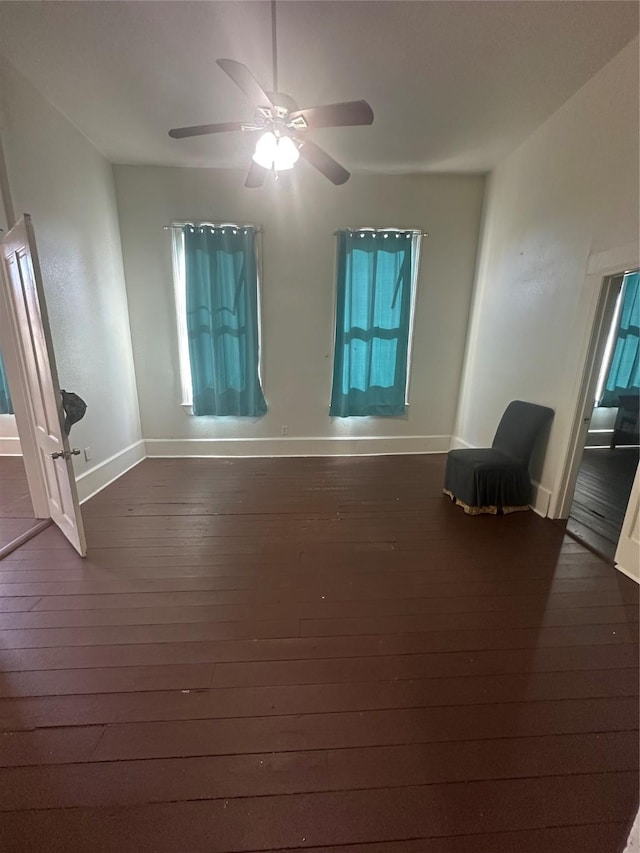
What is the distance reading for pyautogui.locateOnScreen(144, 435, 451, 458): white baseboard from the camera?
4.28 metres

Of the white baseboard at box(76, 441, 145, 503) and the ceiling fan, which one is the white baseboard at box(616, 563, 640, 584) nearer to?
the ceiling fan

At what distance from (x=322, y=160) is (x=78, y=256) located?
7.52ft

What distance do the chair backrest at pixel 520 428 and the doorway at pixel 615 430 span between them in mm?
685

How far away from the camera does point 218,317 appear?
151 inches

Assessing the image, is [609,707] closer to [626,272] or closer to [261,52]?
[626,272]

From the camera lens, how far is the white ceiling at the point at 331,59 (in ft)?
6.27

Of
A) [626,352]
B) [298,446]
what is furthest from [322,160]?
[626,352]

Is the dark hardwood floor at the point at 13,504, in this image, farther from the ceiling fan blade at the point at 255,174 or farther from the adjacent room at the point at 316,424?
the ceiling fan blade at the point at 255,174

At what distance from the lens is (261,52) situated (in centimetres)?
218

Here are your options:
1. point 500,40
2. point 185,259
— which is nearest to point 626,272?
point 500,40

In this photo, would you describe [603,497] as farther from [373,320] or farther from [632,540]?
[373,320]

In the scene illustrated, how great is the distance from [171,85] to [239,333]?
2.00 metres

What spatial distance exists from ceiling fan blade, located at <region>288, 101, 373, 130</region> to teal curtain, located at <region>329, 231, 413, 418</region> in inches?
73.8

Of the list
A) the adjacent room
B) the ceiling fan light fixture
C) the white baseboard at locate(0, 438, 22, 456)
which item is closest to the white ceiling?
the adjacent room
